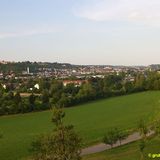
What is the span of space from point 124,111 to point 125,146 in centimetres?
4504

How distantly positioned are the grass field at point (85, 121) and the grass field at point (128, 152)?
312 centimetres

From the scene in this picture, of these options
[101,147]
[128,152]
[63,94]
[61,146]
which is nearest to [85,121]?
[63,94]

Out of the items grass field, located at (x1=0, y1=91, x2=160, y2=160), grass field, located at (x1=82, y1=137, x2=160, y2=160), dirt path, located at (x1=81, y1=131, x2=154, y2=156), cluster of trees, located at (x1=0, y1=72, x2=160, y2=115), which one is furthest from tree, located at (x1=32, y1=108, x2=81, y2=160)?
cluster of trees, located at (x1=0, y1=72, x2=160, y2=115)

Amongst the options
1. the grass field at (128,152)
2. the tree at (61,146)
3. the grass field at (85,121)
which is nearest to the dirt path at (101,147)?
the grass field at (128,152)

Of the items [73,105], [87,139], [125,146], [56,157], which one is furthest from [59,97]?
[56,157]

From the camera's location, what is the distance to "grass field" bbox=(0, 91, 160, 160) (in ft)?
184

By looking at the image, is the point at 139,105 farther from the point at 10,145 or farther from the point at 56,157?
the point at 56,157

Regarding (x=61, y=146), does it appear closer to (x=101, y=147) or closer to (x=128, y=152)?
(x=128, y=152)

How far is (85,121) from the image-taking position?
8100 centimetres

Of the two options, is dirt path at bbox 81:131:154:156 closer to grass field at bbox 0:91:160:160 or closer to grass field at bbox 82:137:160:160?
grass field at bbox 82:137:160:160

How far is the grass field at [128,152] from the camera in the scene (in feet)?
138

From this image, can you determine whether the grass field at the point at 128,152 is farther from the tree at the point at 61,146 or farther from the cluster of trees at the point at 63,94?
the cluster of trees at the point at 63,94

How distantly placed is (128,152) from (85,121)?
35.9 m

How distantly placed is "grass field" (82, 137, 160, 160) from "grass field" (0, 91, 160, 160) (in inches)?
123
